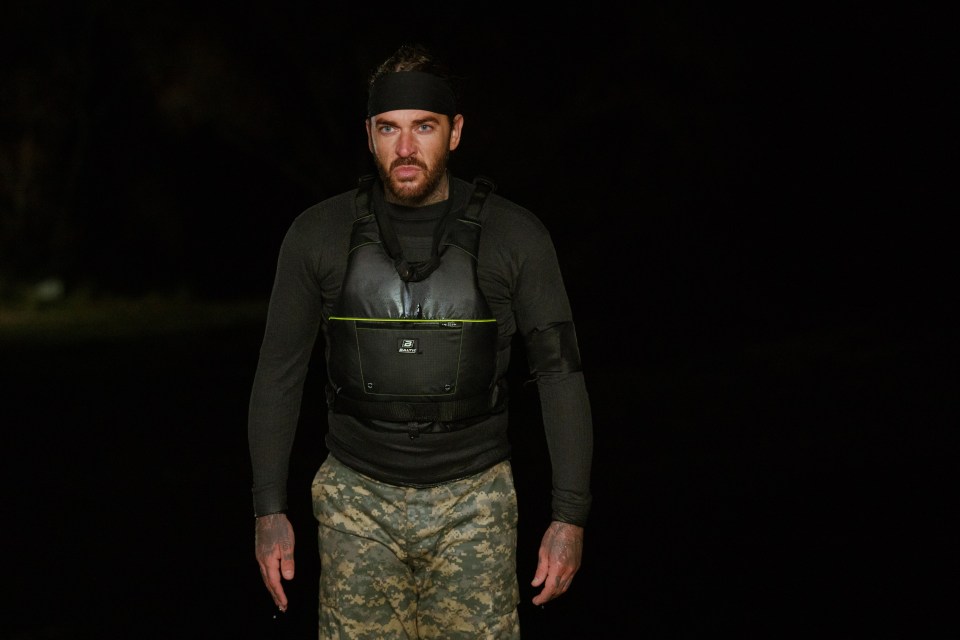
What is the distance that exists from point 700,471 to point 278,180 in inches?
1121

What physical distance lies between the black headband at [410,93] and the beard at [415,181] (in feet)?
0.45

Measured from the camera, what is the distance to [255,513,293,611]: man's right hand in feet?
11.7

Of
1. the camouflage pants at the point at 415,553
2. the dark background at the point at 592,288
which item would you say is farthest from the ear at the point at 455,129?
the dark background at the point at 592,288

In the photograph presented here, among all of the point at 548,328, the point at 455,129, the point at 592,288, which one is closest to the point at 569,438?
the point at 548,328

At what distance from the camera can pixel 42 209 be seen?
100ft

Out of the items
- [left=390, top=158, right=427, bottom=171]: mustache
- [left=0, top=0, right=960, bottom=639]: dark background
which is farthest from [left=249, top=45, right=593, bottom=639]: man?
[left=0, top=0, right=960, bottom=639]: dark background

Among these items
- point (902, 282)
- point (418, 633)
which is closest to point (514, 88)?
point (902, 282)

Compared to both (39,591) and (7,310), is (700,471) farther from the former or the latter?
(7,310)

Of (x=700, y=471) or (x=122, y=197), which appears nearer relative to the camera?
(x=700, y=471)

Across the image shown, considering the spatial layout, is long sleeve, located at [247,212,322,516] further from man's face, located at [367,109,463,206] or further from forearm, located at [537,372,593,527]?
forearm, located at [537,372,593,527]

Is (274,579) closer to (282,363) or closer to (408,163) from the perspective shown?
(282,363)

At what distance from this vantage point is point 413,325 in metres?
3.50

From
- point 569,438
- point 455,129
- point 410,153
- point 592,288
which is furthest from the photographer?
point 592,288

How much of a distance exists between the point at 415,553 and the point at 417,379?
466 millimetres
